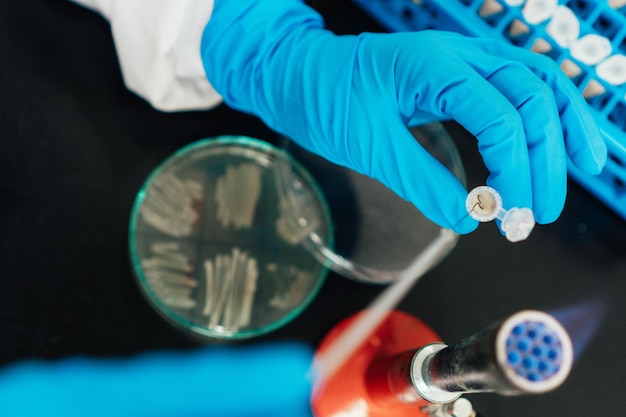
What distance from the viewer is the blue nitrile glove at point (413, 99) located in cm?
73

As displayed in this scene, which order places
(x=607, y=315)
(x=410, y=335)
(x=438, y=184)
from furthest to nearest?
(x=607, y=315) → (x=410, y=335) → (x=438, y=184)

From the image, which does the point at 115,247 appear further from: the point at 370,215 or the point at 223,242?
the point at 370,215

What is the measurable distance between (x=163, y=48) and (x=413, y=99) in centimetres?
42

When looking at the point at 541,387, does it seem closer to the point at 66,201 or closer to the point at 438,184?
the point at 438,184

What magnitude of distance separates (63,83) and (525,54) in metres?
0.83

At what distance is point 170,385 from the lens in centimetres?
98

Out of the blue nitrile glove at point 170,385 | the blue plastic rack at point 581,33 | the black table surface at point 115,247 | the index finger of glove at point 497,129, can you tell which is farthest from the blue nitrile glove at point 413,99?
the blue nitrile glove at point 170,385

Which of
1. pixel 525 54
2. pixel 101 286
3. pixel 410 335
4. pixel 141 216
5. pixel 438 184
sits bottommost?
Answer: pixel 101 286

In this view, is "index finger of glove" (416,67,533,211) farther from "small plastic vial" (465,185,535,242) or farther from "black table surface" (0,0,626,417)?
"black table surface" (0,0,626,417)

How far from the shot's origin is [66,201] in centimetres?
102

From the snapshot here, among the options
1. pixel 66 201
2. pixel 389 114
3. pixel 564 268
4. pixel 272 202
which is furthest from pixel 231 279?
pixel 564 268

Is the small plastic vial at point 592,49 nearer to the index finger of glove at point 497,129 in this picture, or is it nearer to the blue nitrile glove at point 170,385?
the index finger of glove at point 497,129

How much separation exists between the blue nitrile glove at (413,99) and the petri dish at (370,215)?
0.18m

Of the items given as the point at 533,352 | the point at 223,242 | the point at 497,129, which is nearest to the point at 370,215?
the point at 223,242
